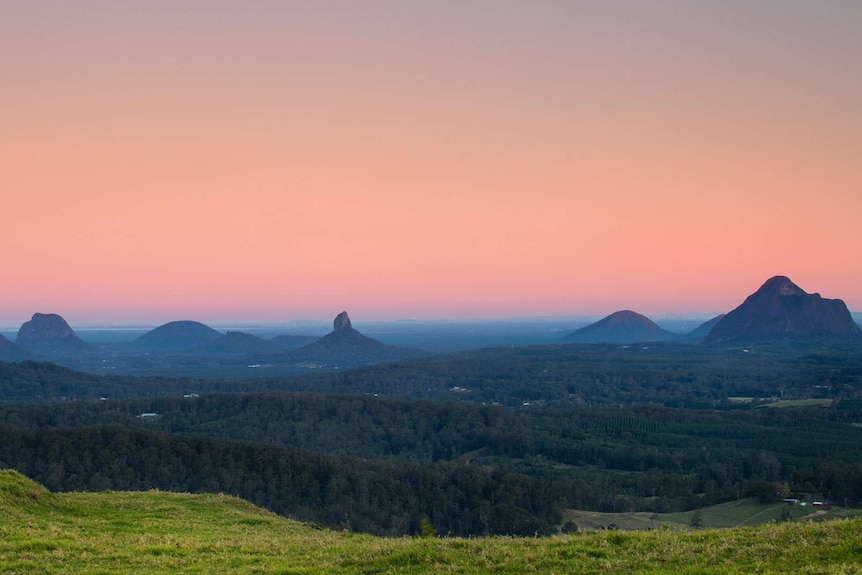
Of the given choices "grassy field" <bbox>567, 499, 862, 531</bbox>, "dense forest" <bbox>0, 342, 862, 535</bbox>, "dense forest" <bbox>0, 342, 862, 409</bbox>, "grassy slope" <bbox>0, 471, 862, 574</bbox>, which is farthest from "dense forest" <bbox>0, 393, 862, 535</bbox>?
"dense forest" <bbox>0, 342, 862, 409</bbox>

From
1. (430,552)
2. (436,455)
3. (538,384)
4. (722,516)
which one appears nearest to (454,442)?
(436,455)

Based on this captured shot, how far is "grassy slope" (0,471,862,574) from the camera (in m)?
12.6

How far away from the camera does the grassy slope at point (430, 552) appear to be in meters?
12.6

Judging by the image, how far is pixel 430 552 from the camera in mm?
14273

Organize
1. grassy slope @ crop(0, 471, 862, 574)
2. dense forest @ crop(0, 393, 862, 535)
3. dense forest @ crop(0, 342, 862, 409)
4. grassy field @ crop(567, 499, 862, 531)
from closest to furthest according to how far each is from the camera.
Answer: grassy slope @ crop(0, 471, 862, 574)
grassy field @ crop(567, 499, 862, 531)
dense forest @ crop(0, 393, 862, 535)
dense forest @ crop(0, 342, 862, 409)

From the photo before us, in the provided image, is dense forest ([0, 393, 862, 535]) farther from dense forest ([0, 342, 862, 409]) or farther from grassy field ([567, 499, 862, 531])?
dense forest ([0, 342, 862, 409])

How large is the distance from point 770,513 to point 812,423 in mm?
60879

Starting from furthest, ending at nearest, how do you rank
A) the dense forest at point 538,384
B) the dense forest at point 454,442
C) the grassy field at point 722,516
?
the dense forest at point 538,384
the dense forest at point 454,442
the grassy field at point 722,516

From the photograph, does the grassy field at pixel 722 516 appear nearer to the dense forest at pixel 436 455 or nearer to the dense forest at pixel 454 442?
the dense forest at pixel 454 442

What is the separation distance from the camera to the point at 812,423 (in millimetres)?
105688

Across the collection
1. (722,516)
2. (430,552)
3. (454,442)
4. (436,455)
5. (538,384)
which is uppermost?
(430,552)

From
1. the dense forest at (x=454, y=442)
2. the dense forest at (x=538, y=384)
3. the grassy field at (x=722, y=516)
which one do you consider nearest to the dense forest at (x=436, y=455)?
the dense forest at (x=454, y=442)

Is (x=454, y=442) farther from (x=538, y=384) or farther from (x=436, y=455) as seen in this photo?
(x=538, y=384)

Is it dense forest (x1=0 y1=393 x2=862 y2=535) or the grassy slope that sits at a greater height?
the grassy slope
